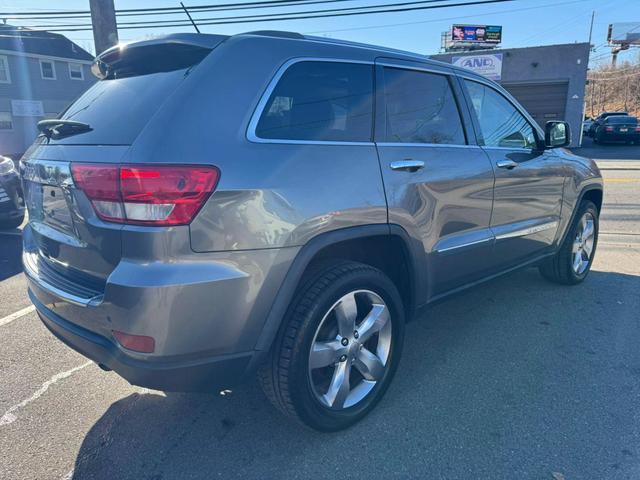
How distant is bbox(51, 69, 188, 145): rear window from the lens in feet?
6.82

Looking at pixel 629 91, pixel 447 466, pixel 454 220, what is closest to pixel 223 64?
pixel 454 220

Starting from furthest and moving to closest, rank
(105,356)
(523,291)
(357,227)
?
1. (523,291)
2. (357,227)
3. (105,356)

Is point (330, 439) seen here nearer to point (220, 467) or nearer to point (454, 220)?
point (220, 467)

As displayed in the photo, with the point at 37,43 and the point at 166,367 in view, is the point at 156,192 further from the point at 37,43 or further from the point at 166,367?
the point at 37,43

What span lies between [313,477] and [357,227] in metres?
1.20

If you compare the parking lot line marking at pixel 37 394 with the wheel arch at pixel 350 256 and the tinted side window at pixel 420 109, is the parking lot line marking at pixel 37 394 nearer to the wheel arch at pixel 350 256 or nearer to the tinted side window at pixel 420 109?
the wheel arch at pixel 350 256

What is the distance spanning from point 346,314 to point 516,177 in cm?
192

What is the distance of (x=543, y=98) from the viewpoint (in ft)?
79.5

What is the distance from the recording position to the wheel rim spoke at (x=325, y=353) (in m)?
2.37

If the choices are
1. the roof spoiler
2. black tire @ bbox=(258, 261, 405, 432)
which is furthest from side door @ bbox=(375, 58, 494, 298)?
the roof spoiler

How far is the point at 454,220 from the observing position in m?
3.04

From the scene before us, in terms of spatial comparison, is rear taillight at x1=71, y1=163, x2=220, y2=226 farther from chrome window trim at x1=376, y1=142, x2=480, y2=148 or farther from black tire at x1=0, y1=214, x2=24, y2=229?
black tire at x1=0, y1=214, x2=24, y2=229

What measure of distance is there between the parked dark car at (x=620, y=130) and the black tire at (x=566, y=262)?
2293cm

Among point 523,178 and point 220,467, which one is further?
point 523,178
